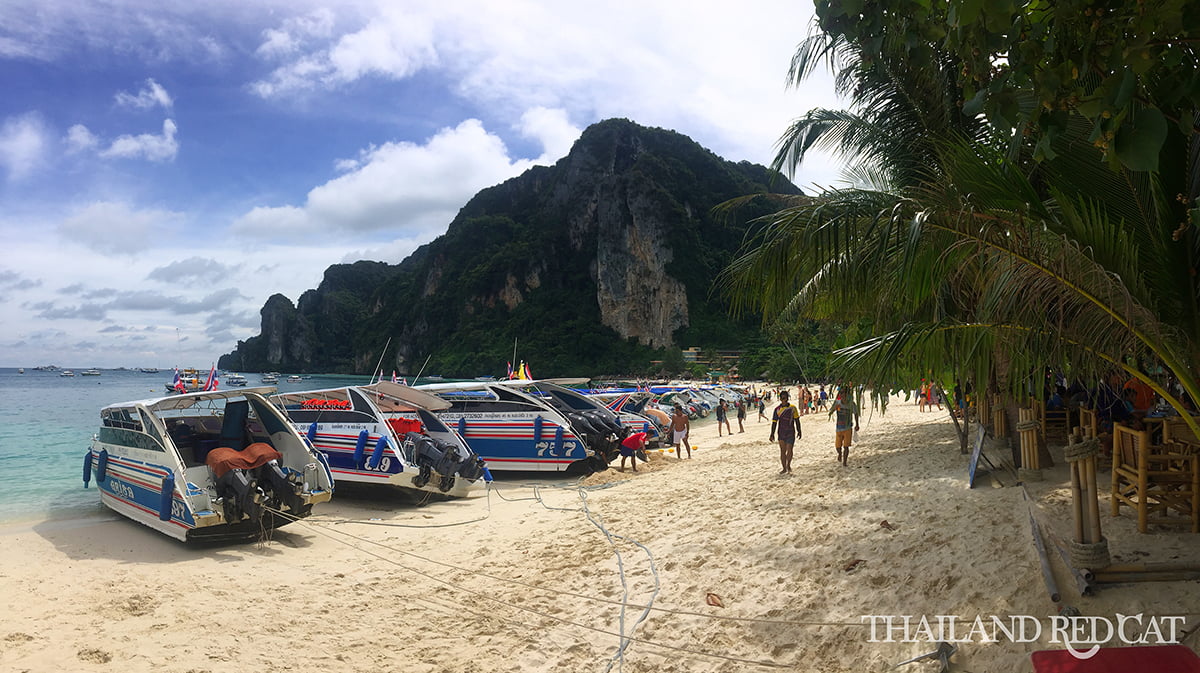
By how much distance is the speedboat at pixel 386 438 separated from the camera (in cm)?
1005

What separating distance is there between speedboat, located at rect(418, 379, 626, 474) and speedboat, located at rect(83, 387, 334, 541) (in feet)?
14.0

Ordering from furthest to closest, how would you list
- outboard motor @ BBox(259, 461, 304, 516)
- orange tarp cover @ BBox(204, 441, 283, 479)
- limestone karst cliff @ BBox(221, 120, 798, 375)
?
limestone karst cliff @ BBox(221, 120, 798, 375) → outboard motor @ BBox(259, 461, 304, 516) → orange tarp cover @ BBox(204, 441, 283, 479)

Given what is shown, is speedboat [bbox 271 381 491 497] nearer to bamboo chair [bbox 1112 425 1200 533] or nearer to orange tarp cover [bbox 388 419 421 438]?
orange tarp cover [bbox 388 419 421 438]

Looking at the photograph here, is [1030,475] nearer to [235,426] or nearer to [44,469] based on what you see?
[235,426]

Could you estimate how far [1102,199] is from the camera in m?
3.90

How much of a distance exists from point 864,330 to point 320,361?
443ft

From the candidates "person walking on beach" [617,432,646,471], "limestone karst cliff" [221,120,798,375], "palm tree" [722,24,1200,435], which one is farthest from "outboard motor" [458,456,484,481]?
"limestone karst cliff" [221,120,798,375]

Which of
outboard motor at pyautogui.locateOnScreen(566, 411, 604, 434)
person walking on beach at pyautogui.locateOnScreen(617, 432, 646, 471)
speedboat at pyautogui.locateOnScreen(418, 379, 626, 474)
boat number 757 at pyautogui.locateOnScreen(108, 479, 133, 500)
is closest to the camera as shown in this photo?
boat number 757 at pyautogui.locateOnScreen(108, 479, 133, 500)

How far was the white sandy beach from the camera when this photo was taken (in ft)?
13.5

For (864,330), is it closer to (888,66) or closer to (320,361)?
(888,66)

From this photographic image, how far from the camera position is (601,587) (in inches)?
222

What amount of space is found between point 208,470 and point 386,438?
2.51 m

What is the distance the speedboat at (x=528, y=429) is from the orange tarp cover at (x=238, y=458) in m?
5.09

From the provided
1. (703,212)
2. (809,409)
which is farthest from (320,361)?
(809,409)
